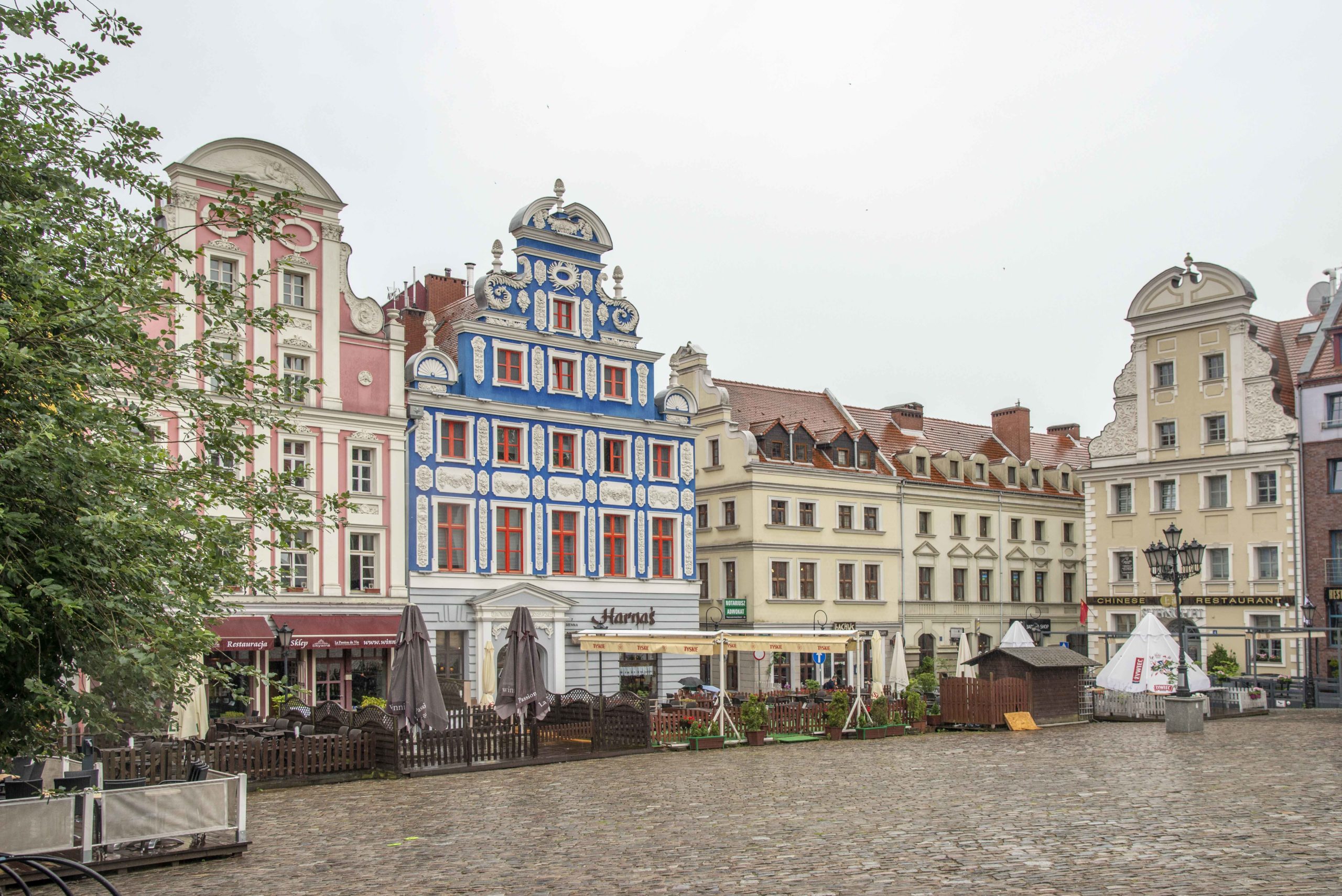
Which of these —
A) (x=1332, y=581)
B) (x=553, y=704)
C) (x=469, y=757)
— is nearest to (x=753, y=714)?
(x=553, y=704)

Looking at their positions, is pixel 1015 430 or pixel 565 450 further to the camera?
pixel 1015 430

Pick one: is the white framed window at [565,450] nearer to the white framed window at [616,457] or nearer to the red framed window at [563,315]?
the white framed window at [616,457]

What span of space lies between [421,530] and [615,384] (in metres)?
8.98

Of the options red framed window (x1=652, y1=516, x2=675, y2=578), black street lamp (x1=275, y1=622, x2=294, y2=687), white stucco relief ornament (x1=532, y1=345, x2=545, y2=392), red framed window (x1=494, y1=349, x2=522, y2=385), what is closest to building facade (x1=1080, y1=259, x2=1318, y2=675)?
red framed window (x1=652, y1=516, x2=675, y2=578)

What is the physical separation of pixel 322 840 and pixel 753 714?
13916 mm

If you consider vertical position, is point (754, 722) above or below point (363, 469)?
below

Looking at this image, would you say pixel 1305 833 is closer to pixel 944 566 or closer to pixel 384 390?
pixel 384 390

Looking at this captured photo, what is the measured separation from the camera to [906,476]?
5359 centimetres

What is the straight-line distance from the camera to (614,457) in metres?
43.3

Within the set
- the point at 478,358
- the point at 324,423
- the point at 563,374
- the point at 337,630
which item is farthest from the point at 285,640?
the point at 563,374

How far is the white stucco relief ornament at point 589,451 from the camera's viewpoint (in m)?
42.4

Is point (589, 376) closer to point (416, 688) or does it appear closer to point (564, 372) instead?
point (564, 372)

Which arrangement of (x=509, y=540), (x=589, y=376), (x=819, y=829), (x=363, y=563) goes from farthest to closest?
(x=589, y=376) → (x=509, y=540) → (x=363, y=563) → (x=819, y=829)

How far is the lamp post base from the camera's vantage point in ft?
97.3
